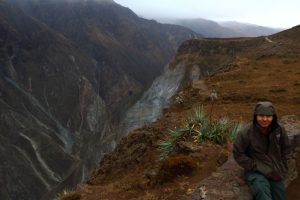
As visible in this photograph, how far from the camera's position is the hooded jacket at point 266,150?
30.9ft

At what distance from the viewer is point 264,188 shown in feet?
30.3

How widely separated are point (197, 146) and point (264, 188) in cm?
451

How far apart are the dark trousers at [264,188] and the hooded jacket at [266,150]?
0.09 m

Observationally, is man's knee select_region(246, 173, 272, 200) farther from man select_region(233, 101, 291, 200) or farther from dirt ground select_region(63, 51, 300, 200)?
dirt ground select_region(63, 51, 300, 200)

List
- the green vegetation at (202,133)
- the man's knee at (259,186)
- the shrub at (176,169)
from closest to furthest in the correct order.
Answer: the man's knee at (259,186) → the shrub at (176,169) → the green vegetation at (202,133)

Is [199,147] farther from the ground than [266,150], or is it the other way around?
[266,150]

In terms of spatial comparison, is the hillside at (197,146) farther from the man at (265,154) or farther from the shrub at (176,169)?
the man at (265,154)

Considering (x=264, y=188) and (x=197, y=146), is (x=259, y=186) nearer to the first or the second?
(x=264, y=188)

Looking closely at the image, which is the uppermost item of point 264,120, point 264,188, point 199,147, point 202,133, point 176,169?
point 264,120

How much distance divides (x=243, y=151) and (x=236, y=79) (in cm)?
2106

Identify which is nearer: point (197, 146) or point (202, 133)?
point (197, 146)

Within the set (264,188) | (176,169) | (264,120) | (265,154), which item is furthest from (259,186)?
(176,169)

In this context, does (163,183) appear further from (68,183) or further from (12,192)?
(12,192)

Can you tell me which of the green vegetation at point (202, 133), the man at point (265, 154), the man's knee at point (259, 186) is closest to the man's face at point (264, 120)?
the man at point (265, 154)
